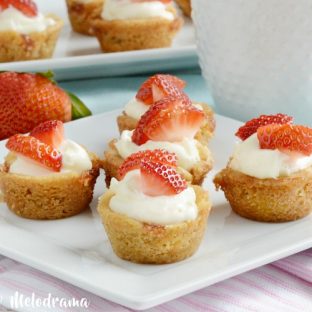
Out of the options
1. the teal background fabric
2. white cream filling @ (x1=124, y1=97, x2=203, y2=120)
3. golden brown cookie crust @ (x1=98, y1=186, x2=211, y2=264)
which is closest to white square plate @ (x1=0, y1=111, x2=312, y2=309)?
golden brown cookie crust @ (x1=98, y1=186, x2=211, y2=264)

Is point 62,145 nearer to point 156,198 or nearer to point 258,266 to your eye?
point 156,198

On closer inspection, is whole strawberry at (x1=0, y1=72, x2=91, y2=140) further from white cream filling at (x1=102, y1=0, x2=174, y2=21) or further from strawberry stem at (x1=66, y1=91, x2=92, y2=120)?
white cream filling at (x1=102, y1=0, x2=174, y2=21)

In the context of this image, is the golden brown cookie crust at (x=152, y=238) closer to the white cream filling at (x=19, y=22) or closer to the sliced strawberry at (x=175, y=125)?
the sliced strawberry at (x=175, y=125)

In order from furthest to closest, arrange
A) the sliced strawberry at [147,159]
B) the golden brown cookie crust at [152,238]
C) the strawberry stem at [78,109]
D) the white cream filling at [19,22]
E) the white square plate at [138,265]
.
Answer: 1. the white cream filling at [19,22]
2. the strawberry stem at [78,109]
3. the sliced strawberry at [147,159]
4. the golden brown cookie crust at [152,238]
5. the white square plate at [138,265]

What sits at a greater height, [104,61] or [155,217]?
[155,217]

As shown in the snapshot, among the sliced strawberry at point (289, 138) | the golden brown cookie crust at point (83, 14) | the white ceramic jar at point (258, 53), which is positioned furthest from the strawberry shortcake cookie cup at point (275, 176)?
the golden brown cookie crust at point (83, 14)

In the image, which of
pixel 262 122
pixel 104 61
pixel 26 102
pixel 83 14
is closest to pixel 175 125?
pixel 262 122

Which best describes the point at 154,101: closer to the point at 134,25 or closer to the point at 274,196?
the point at 274,196
